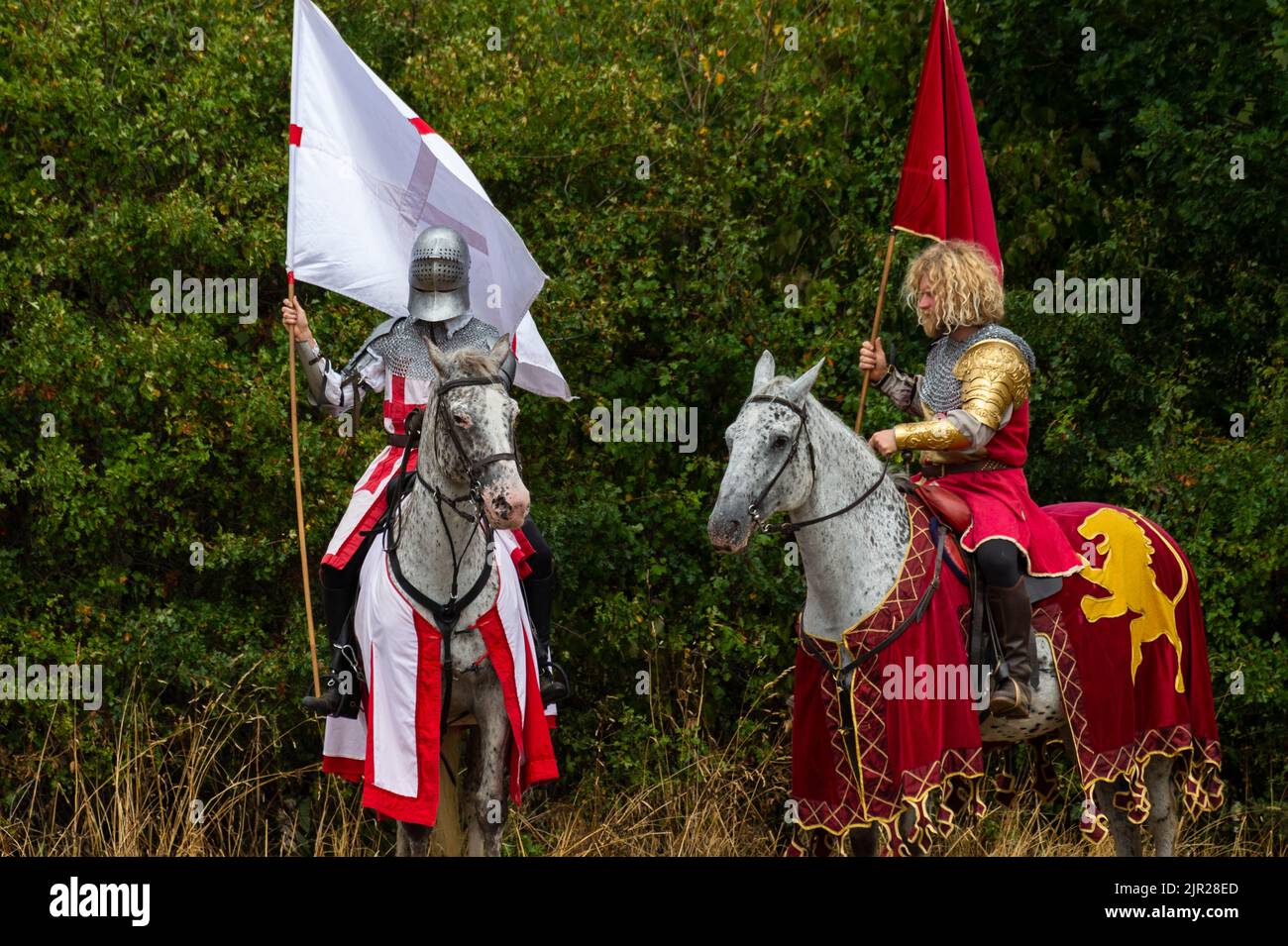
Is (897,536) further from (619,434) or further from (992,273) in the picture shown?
(619,434)

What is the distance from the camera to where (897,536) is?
6.76 meters

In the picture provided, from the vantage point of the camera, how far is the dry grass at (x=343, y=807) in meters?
8.48

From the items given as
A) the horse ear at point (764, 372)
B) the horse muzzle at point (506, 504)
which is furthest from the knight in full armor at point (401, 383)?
the horse ear at point (764, 372)

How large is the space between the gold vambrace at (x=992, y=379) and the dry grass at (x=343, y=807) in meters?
2.35

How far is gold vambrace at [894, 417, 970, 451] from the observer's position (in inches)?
265

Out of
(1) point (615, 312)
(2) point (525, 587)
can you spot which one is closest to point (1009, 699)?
(2) point (525, 587)

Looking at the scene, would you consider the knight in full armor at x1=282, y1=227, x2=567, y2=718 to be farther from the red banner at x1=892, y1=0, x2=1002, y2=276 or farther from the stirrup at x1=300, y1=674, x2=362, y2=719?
the red banner at x1=892, y1=0, x2=1002, y2=276

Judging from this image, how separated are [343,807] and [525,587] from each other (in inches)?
75.1

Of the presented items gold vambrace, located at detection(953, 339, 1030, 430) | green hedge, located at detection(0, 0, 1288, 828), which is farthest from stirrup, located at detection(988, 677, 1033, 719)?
green hedge, located at detection(0, 0, 1288, 828)

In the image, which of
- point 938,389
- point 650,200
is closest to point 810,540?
point 938,389

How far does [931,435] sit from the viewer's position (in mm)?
→ 6746

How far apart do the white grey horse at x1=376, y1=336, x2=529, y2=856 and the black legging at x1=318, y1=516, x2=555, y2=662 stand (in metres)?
0.40

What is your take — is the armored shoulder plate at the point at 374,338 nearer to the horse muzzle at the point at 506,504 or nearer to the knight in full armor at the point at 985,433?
the horse muzzle at the point at 506,504

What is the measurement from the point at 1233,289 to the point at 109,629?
264 inches
